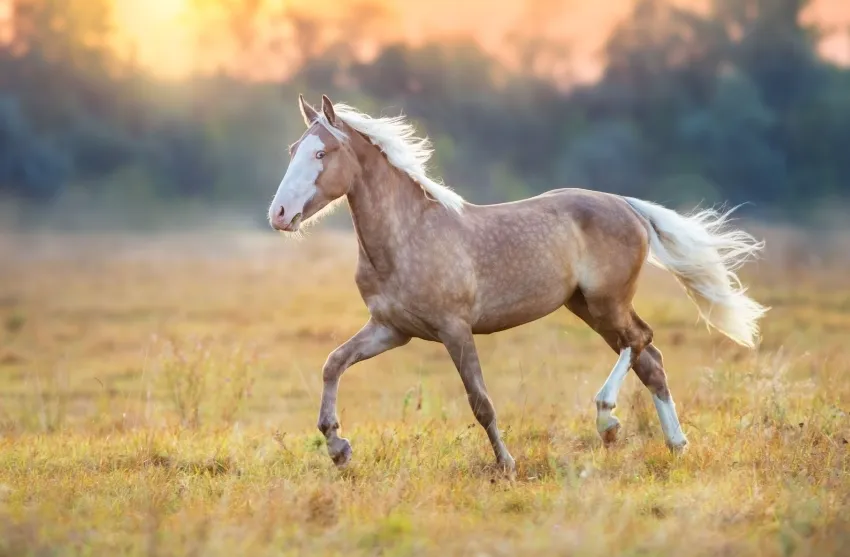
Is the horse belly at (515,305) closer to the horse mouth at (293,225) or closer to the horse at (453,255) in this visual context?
the horse at (453,255)

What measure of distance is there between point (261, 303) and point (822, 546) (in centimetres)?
1789

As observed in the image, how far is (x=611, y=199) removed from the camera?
7.25 metres

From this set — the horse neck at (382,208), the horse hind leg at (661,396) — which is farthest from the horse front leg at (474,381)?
the horse hind leg at (661,396)

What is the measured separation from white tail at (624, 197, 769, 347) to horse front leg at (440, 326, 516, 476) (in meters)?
1.92

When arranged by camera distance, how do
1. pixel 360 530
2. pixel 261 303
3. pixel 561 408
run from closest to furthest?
pixel 360 530 < pixel 561 408 < pixel 261 303

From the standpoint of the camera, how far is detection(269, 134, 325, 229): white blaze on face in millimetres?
6035

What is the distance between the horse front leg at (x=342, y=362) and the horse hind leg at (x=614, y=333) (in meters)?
1.42

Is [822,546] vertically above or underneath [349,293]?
underneath

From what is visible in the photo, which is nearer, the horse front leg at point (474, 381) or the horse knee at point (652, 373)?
the horse front leg at point (474, 381)

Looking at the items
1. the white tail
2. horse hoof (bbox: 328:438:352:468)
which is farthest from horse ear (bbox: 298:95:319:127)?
the white tail

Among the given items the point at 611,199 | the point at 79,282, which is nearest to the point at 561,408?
the point at 611,199

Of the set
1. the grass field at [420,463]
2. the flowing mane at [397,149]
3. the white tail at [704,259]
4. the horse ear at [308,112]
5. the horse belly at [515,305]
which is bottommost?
the grass field at [420,463]

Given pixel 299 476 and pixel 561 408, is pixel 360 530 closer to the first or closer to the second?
pixel 299 476

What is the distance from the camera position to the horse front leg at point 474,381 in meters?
6.26
